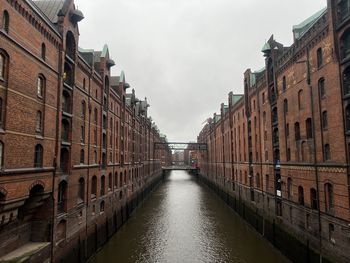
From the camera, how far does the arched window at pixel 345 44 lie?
566 inches

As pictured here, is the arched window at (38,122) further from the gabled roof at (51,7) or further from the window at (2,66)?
the gabled roof at (51,7)

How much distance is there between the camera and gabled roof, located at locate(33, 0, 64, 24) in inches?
674

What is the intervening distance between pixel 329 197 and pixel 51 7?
20599 millimetres

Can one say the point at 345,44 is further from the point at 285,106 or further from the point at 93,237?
the point at 93,237

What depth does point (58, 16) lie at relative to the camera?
16.6 meters

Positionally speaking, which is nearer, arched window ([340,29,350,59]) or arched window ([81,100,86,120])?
arched window ([340,29,350,59])

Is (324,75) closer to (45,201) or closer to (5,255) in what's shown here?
(45,201)

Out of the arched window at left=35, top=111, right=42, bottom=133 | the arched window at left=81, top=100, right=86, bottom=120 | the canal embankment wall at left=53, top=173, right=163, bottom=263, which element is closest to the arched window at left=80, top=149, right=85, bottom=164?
the arched window at left=81, top=100, right=86, bottom=120

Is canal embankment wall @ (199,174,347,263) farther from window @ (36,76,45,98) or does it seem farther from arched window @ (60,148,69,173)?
window @ (36,76,45,98)

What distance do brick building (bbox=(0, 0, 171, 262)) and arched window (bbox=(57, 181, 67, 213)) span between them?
0.19 ft

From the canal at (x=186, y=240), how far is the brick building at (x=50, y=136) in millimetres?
2285

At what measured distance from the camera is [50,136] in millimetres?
15273

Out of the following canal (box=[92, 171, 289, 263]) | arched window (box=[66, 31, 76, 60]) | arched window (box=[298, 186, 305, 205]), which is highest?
arched window (box=[66, 31, 76, 60])

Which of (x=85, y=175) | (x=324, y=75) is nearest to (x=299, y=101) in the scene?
(x=324, y=75)
